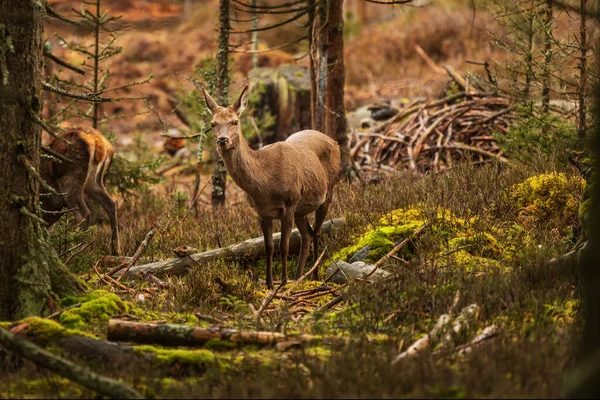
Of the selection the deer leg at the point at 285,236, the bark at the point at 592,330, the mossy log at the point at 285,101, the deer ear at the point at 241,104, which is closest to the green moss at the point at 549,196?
the deer leg at the point at 285,236

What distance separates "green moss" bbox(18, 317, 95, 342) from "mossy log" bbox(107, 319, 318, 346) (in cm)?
26

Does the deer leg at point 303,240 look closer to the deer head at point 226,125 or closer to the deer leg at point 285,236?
the deer leg at point 285,236

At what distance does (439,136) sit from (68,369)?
11.4 m

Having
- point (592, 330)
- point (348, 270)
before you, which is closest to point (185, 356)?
point (592, 330)

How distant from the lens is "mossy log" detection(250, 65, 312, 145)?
691 inches

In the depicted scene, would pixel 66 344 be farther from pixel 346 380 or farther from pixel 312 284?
pixel 312 284

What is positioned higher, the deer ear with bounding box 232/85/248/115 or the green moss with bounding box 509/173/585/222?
the deer ear with bounding box 232/85/248/115

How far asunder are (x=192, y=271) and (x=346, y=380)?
141 inches

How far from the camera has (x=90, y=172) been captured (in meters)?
10.6

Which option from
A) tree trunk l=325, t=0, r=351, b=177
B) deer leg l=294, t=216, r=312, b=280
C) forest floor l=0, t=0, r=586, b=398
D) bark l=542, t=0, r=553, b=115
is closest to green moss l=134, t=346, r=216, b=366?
forest floor l=0, t=0, r=586, b=398

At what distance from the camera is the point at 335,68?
41.2 feet

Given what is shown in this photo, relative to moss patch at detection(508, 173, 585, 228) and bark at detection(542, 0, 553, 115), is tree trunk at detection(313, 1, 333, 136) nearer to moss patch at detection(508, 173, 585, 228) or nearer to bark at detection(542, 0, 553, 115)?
bark at detection(542, 0, 553, 115)

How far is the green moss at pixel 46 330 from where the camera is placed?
5.59m

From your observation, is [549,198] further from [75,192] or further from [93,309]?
[75,192]
